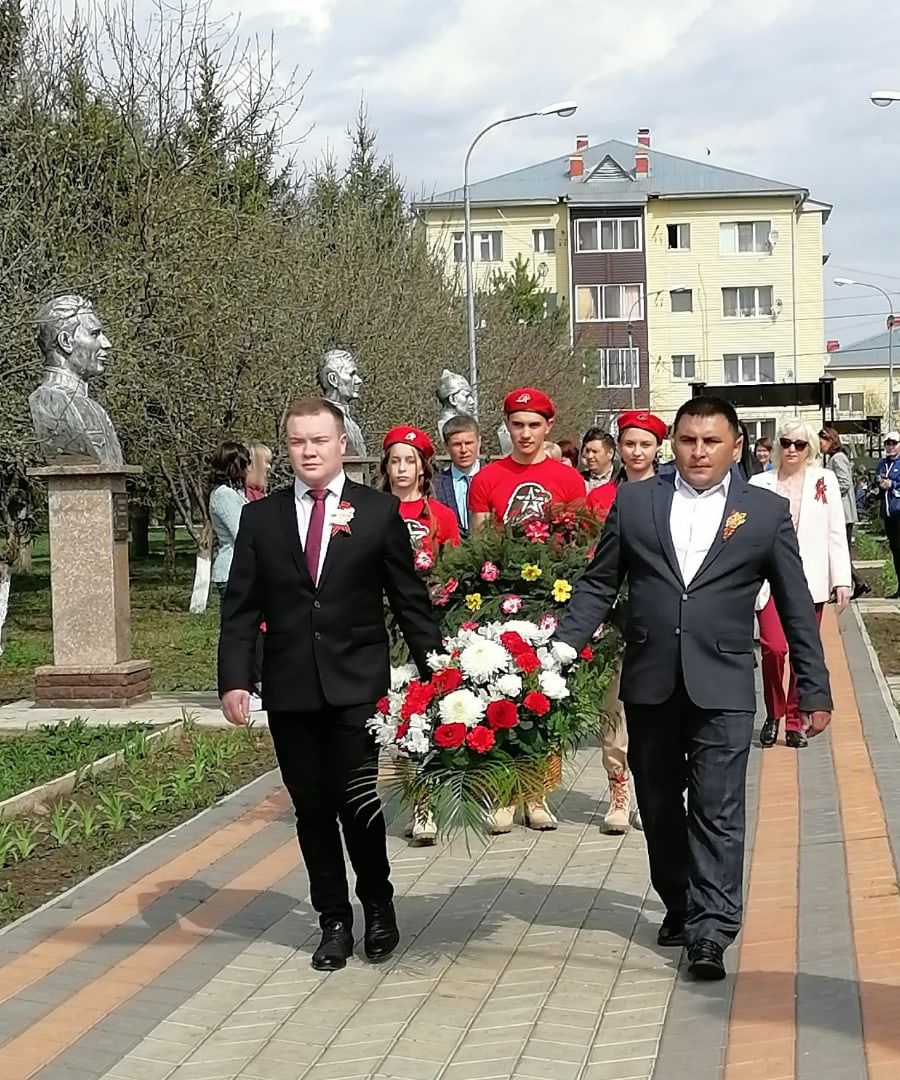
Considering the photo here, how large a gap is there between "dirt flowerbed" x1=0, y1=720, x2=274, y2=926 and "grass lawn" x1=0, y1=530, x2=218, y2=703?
10.0 ft

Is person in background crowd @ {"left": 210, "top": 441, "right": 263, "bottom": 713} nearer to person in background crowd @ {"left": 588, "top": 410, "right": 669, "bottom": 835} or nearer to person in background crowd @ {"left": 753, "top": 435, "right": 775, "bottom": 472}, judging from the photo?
person in background crowd @ {"left": 588, "top": 410, "right": 669, "bottom": 835}

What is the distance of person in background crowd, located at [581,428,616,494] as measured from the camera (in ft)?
33.3

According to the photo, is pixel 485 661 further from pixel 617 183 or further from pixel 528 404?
pixel 617 183

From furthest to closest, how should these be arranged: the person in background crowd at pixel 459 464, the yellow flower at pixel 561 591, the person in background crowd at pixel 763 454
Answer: the person in background crowd at pixel 763 454
the person in background crowd at pixel 459 464
the yellow flower at pixel 561 591

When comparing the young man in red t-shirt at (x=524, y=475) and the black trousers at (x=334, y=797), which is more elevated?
the young man in red t-shirt at (x=524, y=475)

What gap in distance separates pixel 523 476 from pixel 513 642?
220 cm

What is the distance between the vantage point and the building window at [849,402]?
319 feet

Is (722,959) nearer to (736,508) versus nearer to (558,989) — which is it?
(558,989)

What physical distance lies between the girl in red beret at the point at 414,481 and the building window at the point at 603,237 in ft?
207

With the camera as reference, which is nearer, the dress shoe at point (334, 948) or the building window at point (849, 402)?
the dress shoe at point (334, 948)

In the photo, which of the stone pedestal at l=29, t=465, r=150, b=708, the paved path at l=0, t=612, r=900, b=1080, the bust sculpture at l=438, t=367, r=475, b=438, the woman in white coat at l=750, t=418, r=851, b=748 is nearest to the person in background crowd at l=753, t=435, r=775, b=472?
the bust sculpture at l=438, t=367, r=475, b=438

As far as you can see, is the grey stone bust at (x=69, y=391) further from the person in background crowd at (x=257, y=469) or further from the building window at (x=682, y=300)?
the building window at (x=682, y=300)

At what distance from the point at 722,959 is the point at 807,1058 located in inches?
32.9

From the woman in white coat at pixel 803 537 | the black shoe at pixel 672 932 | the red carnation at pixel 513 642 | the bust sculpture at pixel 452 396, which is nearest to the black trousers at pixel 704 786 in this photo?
the black shoe at pixel 672 932
